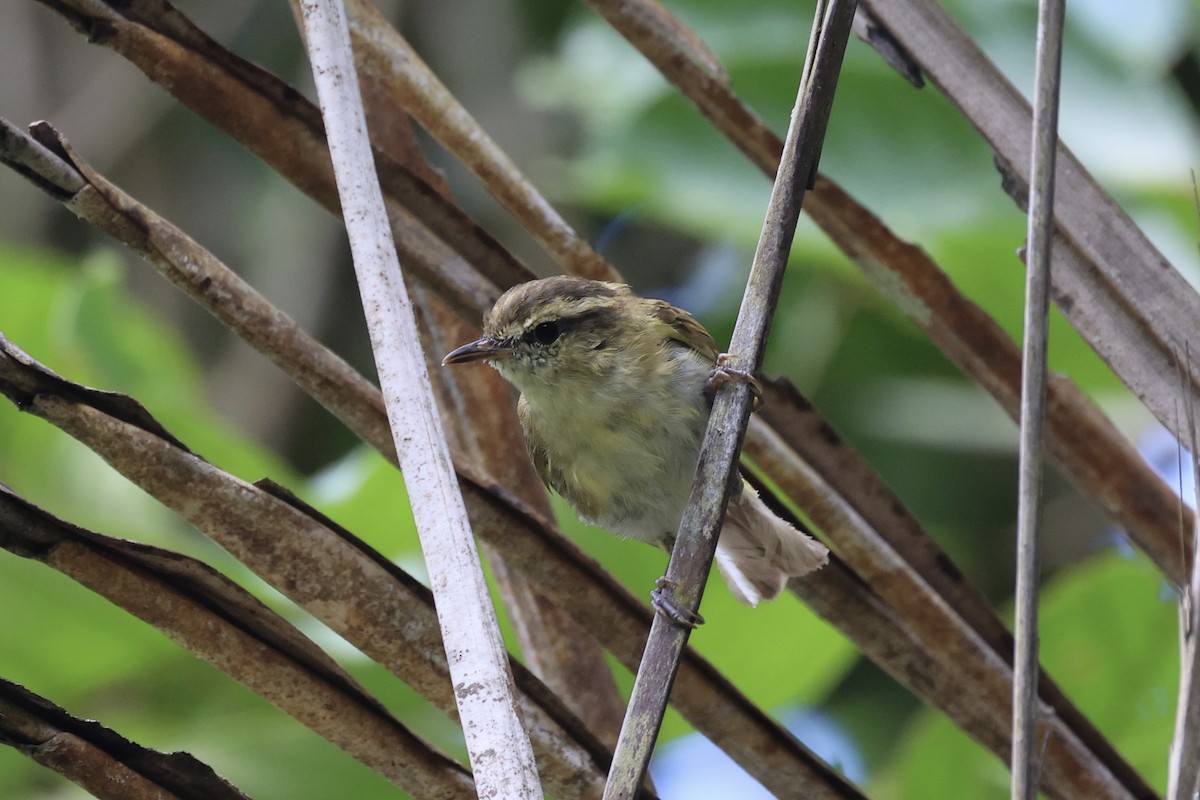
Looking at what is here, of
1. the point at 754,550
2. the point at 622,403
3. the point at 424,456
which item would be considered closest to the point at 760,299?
the point at 424,456

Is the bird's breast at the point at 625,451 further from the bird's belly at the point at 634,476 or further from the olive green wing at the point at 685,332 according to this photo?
the olive green wing at the point at 685,332

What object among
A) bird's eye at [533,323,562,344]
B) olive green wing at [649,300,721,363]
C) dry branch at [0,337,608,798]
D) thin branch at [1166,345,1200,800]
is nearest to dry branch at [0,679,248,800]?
dry branch at [0,337,608,798]

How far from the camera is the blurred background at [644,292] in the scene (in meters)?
2.98

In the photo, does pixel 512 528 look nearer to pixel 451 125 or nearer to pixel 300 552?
pixel 300 552

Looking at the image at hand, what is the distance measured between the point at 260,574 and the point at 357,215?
40 cm

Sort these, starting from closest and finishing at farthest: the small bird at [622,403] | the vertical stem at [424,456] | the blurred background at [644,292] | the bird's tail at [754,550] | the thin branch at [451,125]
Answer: the vertical stem at [424,456] → the thin branch at [451,125] → the bird's tail at [754,550] → the small bird at [622,403] → the blurred background at [644,292]

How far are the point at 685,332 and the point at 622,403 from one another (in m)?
0.21

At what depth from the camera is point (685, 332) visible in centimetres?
268

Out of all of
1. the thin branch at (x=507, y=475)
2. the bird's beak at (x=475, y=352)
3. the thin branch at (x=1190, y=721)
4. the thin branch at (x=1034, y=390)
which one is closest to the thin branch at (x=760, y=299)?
the thin branch at (x=1034, y=390)

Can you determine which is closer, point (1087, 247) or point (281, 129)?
point (1087, 247)

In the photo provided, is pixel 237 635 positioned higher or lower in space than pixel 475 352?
lower

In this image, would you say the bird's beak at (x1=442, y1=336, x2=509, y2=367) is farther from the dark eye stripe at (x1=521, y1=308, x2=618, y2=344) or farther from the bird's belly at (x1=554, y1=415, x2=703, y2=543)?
the bird's belly at (x1=554, y1=415, x2=703, y2=543)

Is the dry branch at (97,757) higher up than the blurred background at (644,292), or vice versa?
the blurred background at (644,292)

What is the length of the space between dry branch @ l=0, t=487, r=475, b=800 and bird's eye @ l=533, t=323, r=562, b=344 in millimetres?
1191
